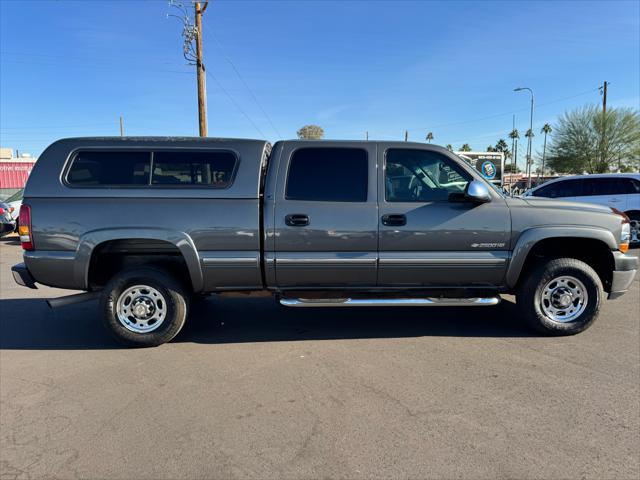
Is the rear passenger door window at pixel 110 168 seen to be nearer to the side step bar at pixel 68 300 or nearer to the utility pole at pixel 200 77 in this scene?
the side step bar at pixel 68 300

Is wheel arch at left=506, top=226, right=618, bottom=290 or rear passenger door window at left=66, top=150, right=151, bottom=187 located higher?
rear passenger door window at left=66, top=150, right=151, bottom=187

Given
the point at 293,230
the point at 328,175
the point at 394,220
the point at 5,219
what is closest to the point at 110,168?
the point at 293,230

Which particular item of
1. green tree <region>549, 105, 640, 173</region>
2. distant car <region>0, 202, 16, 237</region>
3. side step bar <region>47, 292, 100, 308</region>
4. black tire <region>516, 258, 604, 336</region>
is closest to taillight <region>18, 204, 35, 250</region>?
side step bar <region>47, 292, 100, 308</region>

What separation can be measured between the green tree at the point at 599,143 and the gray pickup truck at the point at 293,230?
117ft

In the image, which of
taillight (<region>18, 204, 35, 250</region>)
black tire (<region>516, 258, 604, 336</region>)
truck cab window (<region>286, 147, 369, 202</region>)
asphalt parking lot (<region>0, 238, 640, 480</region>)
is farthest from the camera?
black tire (<region>516, 258, 604, 336</region>)

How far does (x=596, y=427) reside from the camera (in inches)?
112

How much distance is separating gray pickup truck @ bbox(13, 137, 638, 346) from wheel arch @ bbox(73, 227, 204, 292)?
11 mm

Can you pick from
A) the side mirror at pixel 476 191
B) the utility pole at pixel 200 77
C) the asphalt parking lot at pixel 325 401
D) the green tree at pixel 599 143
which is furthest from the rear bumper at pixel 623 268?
the green tree at pixel 599 143

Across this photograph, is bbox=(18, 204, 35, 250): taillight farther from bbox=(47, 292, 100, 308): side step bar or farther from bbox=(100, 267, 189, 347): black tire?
bbox=(100, 267, 189, 347): black tire

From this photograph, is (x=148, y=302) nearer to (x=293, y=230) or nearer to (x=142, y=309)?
(x=142, y=309)

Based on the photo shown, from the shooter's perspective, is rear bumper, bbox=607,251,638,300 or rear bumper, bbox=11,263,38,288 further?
rear bumper, bbox=607,251,638,300

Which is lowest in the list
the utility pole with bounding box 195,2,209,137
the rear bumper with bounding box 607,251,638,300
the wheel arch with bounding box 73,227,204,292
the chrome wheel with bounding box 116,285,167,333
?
the chrome wheel with bounding box 116,285,167,333

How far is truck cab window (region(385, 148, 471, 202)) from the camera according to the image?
430 centimetres

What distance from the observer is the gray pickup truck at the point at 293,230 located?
407 cm
